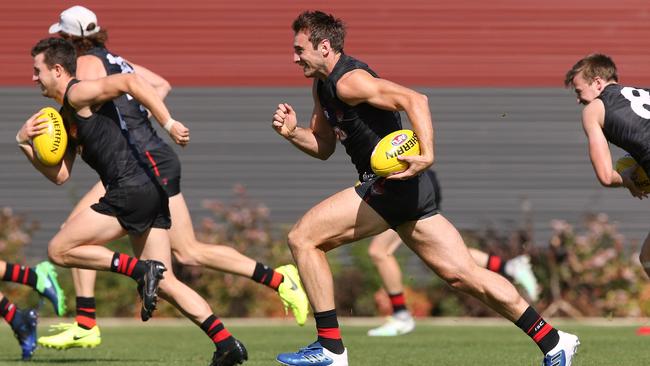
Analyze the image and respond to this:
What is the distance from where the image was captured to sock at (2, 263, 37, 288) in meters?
9.69

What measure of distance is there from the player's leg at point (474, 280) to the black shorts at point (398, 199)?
3.1 inches

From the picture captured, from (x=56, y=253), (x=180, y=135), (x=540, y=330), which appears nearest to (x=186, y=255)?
(x=56, y=253)

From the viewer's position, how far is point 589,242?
14156mm

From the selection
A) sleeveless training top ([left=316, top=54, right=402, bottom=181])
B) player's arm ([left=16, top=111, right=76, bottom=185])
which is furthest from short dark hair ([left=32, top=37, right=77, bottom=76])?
sleeveless training top ([left=316, top=54, right=402, bottom=181])

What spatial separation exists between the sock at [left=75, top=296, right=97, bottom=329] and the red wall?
657cm

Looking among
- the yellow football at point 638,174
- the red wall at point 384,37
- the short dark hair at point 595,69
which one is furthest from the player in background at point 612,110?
the red wall at point 384,37

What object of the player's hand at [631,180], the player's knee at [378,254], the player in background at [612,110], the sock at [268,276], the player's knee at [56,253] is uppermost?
the player in background at [612,110]

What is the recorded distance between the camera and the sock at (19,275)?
9688 mm

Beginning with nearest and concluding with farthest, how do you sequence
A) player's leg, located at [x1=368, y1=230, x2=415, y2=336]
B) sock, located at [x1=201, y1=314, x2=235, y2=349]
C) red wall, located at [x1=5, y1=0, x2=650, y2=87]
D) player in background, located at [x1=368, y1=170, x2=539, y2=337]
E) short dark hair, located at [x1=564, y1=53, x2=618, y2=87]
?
short dark hair, located at [x1=564, y1=53, x2=618, y2=87] → sock, located at [x1=201, y1=314, x2=235, y2=349] → player in background, located at [x1=368, y1=170, x2=539, y2=337] → player's leg, located at [x1=368, y1=230, x2=415, y2=336] → red wall, located at [x1=5, y1=0, x2=650, y2=87]

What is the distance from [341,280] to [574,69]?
704cm

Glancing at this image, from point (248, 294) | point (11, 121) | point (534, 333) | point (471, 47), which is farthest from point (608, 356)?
point (11, 121)

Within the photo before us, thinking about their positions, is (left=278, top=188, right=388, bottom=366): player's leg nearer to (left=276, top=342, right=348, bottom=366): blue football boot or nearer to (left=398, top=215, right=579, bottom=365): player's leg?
(left=276, top=342, right=348, bottom=366): blue football boot

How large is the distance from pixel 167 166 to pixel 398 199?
2497 millimetres

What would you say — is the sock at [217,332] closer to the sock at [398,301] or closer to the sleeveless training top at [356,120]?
the sleeveless training top at [356,120]
